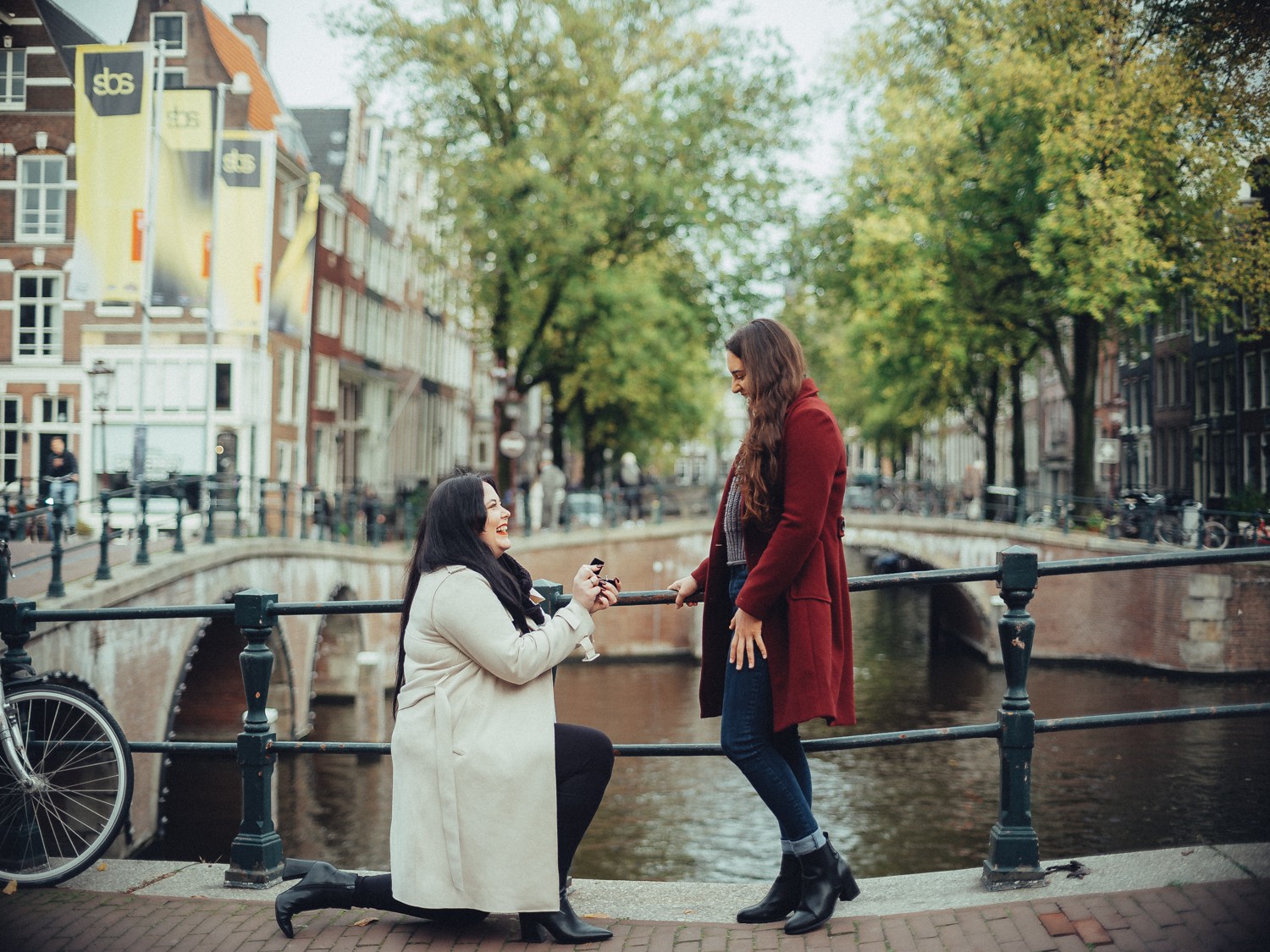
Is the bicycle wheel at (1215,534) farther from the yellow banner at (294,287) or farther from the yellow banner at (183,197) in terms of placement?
the yellow banner at (294,287)

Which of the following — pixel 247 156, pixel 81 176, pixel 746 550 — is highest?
pixel 247 156

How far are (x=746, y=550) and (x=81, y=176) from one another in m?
7.86

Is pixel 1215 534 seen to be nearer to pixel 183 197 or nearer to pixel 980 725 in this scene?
pixel 980 725

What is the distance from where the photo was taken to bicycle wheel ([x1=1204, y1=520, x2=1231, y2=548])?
14.2 meters

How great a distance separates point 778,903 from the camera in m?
3.63

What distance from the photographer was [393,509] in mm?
31609

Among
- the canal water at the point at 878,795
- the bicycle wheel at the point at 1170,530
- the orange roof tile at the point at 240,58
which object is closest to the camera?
the orange roof tile at the point at 240,58

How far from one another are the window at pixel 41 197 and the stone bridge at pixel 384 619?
3.21 m

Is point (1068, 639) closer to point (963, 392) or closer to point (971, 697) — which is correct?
point (971, 697)

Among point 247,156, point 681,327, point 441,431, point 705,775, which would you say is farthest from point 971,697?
point 441,431

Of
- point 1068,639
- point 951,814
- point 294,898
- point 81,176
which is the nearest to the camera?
point 294,898

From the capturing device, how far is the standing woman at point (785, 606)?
11.2 ft

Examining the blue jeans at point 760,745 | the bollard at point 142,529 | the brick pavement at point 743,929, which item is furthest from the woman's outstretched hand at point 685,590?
the bollard at point 142,529

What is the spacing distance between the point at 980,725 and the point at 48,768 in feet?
10.8
